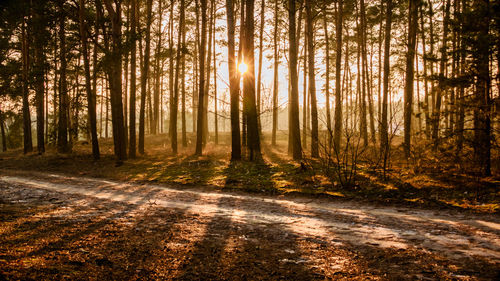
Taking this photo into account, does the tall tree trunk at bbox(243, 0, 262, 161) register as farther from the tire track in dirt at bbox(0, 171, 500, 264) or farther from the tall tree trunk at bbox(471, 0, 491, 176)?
the tall tree trunk at bbox(471, 0, 491, 176)

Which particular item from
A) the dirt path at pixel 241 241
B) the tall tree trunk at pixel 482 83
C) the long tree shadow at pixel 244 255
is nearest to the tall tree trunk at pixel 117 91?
the dirt path at pixel 241 241

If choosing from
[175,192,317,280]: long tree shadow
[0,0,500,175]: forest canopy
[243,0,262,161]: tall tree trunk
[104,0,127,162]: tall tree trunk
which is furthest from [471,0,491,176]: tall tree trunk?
[104,0,127,162]: tall tree trunk

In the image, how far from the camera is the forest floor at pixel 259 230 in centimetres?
310

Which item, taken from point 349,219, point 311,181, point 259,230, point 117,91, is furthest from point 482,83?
point 117,91

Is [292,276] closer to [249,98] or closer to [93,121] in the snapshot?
[249,98]

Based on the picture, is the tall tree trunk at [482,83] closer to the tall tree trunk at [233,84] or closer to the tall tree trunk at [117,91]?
the tall tree trunk at [233,84]

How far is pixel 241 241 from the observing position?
163 inches

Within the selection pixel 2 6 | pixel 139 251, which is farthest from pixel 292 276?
pixel 2 6

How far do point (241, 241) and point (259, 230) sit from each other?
2.02 ft

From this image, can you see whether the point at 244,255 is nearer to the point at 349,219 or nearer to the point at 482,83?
the point at 349,219

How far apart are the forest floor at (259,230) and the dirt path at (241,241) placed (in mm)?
18

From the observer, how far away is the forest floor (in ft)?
10.2

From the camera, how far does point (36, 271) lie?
2.61 meters

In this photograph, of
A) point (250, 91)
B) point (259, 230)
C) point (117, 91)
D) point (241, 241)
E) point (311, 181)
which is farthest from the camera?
point (117, 91)
